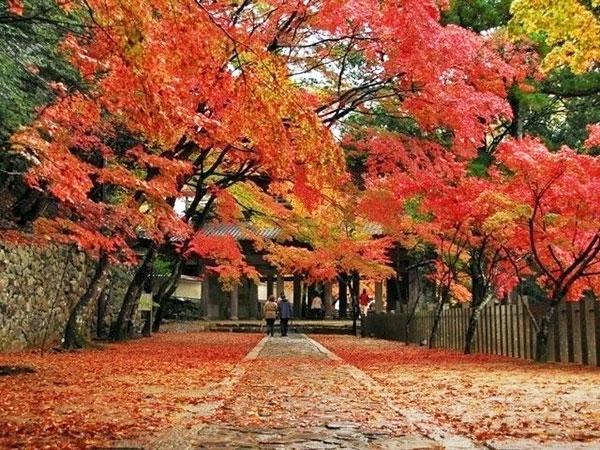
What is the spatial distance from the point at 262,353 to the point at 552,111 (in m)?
13.1

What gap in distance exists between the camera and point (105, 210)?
1429 centimetres

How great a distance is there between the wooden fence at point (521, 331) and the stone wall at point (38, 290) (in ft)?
29.7

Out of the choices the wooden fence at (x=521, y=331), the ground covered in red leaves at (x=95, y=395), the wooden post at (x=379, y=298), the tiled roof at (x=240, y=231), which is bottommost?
the ground covered in red leaves at (x=95, y=395)

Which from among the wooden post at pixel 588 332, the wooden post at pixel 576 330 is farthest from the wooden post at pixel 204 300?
the wooden post at pixel 588 332

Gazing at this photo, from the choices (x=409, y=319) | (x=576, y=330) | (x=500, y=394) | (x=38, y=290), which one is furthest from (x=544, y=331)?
(x=38, y=290)

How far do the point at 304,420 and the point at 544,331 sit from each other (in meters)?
7.98

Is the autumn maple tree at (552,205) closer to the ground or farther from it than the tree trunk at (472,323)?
farther from it

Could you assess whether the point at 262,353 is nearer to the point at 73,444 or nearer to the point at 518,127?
the point at 518,127

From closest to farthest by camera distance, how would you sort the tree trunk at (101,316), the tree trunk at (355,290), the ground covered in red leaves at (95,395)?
the ground covered in red leaves at (95,395) → the tree trunk at (101,316) → the tree trunk at (355,290)

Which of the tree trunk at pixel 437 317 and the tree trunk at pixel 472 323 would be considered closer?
the tree trunk at pixel 472 323

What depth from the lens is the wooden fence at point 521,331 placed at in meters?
11.9

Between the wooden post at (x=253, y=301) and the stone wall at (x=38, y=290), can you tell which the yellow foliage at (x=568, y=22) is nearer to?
the stone wall at (x=38, y=290)

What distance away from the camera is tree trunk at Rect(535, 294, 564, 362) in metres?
12.9

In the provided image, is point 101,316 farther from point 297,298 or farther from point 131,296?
point 297,298
